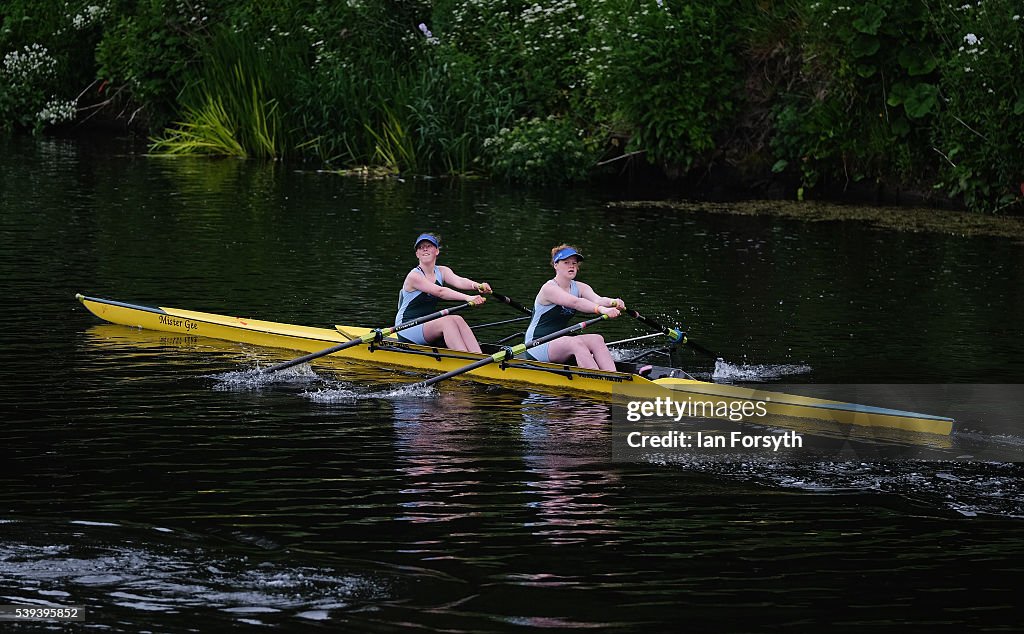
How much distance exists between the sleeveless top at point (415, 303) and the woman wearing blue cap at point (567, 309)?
4.75 ft

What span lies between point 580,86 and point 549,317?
55.9 ft

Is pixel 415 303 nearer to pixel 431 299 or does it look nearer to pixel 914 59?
pixel 431 299

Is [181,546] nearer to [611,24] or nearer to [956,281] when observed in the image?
[956,281]

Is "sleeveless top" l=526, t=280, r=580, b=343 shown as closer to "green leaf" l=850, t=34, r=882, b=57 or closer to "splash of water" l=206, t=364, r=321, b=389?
"splash of water" l=206, t=364, r=321, b=389

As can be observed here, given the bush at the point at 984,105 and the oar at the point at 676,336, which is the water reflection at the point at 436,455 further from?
the bush at the point at 984,105

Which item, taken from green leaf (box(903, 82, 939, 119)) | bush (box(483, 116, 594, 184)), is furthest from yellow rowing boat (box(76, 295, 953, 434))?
bush (box(483, 116, 594, 184))

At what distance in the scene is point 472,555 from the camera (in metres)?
8.89

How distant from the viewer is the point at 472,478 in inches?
416

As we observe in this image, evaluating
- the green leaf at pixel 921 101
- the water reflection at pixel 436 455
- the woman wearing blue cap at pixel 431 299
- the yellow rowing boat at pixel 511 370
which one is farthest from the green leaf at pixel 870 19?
the water reflection at pixel 436 455

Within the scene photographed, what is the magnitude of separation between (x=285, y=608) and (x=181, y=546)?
1.19 meters

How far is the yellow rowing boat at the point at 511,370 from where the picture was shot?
38.7ft

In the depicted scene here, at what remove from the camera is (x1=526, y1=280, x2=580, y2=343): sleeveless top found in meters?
14.0

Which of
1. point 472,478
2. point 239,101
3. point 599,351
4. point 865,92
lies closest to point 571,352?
point 599,351

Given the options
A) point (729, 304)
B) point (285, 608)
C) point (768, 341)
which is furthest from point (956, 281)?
point (285, 608)
